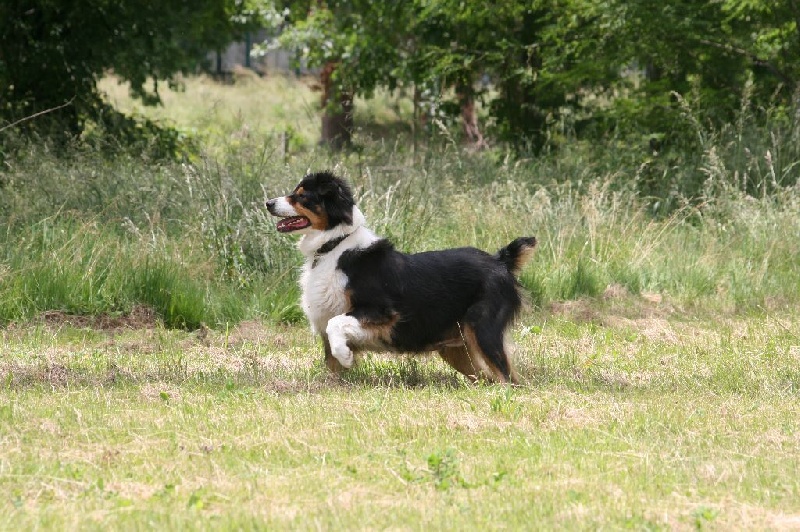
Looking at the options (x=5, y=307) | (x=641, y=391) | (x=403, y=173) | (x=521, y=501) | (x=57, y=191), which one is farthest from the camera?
(x=403, y=173)

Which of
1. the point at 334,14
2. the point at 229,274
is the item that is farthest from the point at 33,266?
the point at 334,14

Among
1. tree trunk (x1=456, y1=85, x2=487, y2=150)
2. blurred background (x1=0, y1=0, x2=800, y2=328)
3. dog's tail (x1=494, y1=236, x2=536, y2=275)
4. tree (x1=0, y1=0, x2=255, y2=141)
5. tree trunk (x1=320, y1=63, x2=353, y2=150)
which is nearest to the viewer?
dog's tail (x1=494, y1=236, x2=536, y2=275)

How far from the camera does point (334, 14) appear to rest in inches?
834

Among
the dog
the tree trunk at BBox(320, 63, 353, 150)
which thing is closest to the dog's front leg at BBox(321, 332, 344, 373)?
the dog

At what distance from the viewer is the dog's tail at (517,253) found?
25.2 ft

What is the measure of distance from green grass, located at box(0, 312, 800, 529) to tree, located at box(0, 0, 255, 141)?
920cm

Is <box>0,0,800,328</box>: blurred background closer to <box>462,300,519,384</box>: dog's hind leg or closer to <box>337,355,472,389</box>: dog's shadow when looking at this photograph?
<box>337,355,472,389</box>: dog's shadow

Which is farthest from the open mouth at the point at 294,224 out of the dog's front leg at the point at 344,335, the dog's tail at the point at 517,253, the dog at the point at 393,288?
the dog's tail at the point at 517,253

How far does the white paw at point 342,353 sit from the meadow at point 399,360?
6.6 inches

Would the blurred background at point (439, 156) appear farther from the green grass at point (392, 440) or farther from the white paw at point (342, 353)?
the white paw at point (342, 353)

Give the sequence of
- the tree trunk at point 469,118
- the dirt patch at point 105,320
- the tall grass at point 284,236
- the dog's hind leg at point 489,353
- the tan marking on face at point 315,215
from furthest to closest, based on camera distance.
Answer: the tree trunk at point 469,118, the tall grass at point 284,236, the dirt patch at point 105,320, the tan marking on face at point 315,215, the dog's hind leg at point 489,353

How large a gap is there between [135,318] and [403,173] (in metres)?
4.96

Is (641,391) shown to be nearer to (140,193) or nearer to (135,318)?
(135,318)

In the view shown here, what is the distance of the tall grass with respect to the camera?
1014 cm
